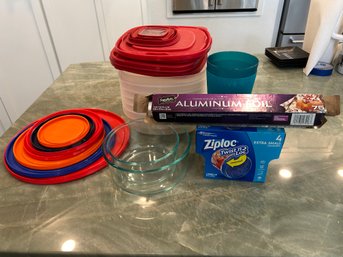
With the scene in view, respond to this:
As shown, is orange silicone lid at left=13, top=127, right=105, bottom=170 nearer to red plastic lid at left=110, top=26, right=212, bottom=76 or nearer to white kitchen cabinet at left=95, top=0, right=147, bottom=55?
red plastic lid at left=110, top=26, right=212, bottom=76

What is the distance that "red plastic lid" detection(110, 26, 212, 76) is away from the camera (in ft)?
1.88

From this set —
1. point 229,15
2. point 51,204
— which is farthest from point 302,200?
point 229,15

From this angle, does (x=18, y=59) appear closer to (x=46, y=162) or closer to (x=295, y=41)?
(x=46, y=162)

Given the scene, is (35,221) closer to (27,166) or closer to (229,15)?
(27,166)

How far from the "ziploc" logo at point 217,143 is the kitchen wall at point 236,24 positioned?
1.62 m

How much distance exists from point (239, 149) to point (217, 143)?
40 mm

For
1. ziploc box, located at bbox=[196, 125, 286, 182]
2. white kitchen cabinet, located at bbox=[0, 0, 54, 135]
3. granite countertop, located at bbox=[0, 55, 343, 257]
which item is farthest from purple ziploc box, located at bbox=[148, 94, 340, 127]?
white kitchen cabinet, located at bbox=[0, 0, 54, 135]

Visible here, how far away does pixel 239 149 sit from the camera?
482 mm

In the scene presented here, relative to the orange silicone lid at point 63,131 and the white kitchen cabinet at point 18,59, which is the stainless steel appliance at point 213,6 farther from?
the orange silicone lid at point 63,131

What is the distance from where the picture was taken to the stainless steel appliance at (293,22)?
1.76m

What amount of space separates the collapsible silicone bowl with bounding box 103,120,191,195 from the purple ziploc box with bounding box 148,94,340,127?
0.09 meters

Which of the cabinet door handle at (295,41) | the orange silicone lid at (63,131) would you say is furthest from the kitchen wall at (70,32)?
the orange silicone lid at (63,131)

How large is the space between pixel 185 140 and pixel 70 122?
26 centimetres

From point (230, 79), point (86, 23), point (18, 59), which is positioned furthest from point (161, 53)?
point (86, 23)
